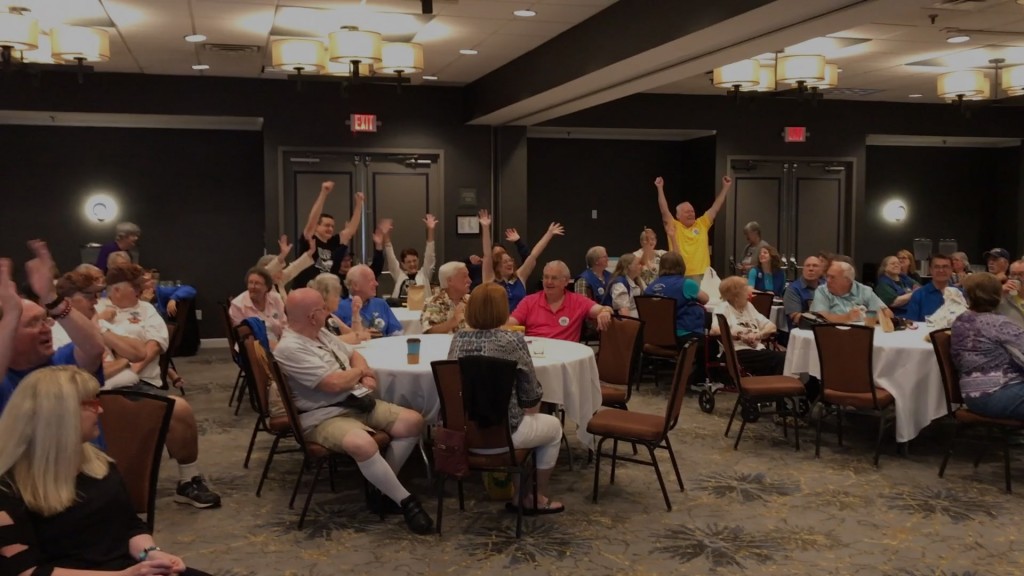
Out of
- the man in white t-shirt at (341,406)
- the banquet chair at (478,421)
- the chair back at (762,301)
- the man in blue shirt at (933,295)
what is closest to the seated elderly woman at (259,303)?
the man in white t-shirt at (341,406)

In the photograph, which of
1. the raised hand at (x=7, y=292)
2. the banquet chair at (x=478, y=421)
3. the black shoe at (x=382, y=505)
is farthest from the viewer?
the black shoe at (x=382, y=505)

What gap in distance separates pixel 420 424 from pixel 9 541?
2.68 metres

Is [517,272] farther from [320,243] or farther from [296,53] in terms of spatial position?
[296,53]

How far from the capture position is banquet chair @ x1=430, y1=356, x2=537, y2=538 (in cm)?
432

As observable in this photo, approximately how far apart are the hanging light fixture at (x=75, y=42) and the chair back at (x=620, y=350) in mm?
4672

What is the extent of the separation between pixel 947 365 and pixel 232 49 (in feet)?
22.7

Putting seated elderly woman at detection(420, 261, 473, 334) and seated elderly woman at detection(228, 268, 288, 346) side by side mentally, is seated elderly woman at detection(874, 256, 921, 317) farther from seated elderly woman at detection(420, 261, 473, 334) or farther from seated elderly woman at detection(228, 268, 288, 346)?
seated elderly woman at detection(228, 268, 288, 346)

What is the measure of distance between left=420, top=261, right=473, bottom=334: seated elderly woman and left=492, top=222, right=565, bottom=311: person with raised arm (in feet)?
1.74

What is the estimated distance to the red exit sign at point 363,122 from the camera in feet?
36.2

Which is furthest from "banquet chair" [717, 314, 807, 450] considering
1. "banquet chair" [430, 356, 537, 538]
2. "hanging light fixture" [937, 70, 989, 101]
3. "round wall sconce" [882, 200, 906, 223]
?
"round wall sconce" [882, 200, 906, 223]

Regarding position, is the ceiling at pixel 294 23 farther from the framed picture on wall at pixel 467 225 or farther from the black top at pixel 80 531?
the black top at pixel 80 531

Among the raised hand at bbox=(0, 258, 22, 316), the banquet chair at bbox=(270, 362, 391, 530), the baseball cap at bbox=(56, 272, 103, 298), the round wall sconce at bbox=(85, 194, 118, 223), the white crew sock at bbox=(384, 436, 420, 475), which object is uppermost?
the round wall sconce at bbox=(85, 194, 118, 223)

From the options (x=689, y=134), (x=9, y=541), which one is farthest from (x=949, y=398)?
(x=689, y=134)

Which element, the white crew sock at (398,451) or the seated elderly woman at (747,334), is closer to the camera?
the white crew sock at (398,451)
